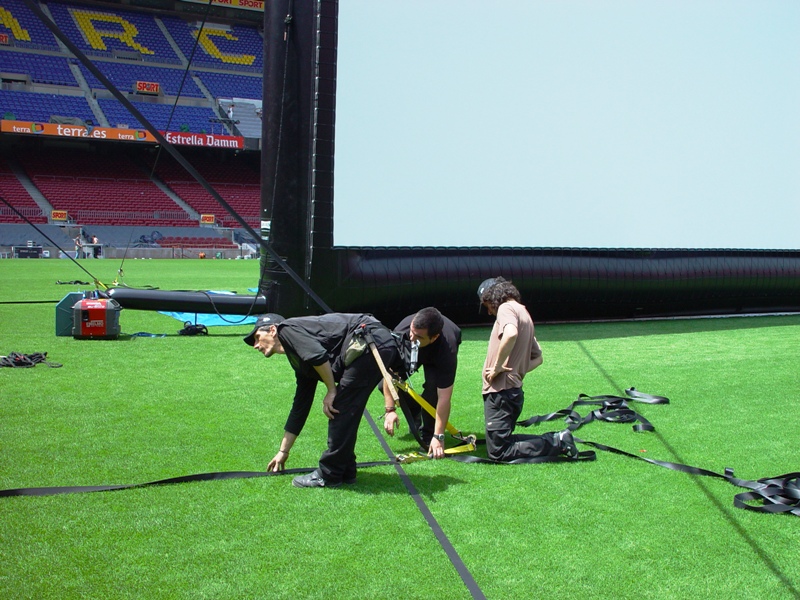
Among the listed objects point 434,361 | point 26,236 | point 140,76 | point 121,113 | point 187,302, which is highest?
point 140,76

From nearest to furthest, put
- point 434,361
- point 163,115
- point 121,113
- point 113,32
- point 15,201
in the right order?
point 434,361 → point 15,201 → point 163,115 → point 121,113 → point 113,32

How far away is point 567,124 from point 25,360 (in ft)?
29.4

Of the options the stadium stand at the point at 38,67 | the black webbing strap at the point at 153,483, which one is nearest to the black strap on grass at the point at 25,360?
the black webbing strap at the point at 153,483

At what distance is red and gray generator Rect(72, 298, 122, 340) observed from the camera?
976 centimetres

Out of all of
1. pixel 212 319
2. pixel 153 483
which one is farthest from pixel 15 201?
pixel 153 483

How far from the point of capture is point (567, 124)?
12.3 meters

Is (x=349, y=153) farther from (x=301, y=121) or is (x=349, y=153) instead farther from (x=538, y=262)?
(x=538, y=262)

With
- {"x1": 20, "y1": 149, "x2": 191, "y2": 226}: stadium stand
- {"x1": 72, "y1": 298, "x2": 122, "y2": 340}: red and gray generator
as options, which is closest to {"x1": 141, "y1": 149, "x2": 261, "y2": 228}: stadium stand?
{"x1": 20, "y1": 149, "x2": 191, "y2": 226}: stadium stand

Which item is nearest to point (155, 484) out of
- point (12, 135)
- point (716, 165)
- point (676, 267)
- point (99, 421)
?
point (99, 421)

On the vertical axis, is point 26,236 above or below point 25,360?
above

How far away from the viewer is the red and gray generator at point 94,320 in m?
Result: 9.76

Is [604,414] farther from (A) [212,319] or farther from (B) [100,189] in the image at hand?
(B) [100,189]

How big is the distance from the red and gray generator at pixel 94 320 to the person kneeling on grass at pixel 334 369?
6.14 m

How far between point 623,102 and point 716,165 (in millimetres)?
2196
